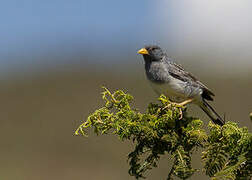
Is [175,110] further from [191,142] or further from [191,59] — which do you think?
[191,59]

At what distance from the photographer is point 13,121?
516 inches

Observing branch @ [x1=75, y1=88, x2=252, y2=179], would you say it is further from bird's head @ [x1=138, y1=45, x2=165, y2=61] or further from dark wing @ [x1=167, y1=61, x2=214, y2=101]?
bird's head @ [x1=138, y1=45, x2=165, y2=61]

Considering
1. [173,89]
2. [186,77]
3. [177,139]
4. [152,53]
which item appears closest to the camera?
[177,139]

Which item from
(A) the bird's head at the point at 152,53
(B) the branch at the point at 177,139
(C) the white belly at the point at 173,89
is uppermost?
(A) the bird's head at the point at 152,53

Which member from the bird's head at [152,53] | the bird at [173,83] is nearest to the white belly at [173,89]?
the bird at [173,83]

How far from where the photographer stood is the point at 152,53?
221 inches

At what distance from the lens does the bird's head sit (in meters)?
5.54

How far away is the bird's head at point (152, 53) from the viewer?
554cm

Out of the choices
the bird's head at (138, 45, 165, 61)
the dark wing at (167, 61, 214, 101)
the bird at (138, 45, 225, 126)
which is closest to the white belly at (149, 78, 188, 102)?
the bird at (138, 45, 225, 126)

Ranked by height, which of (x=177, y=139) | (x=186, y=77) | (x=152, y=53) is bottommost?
(x=177, y=139)

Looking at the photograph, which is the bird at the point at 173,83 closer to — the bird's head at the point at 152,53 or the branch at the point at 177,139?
the bird's head at the point at 152,53

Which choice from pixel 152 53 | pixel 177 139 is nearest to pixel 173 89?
pixel 152 53

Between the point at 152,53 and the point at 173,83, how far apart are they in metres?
0.78

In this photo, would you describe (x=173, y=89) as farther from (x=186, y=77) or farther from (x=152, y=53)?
(x=152, y=53)
